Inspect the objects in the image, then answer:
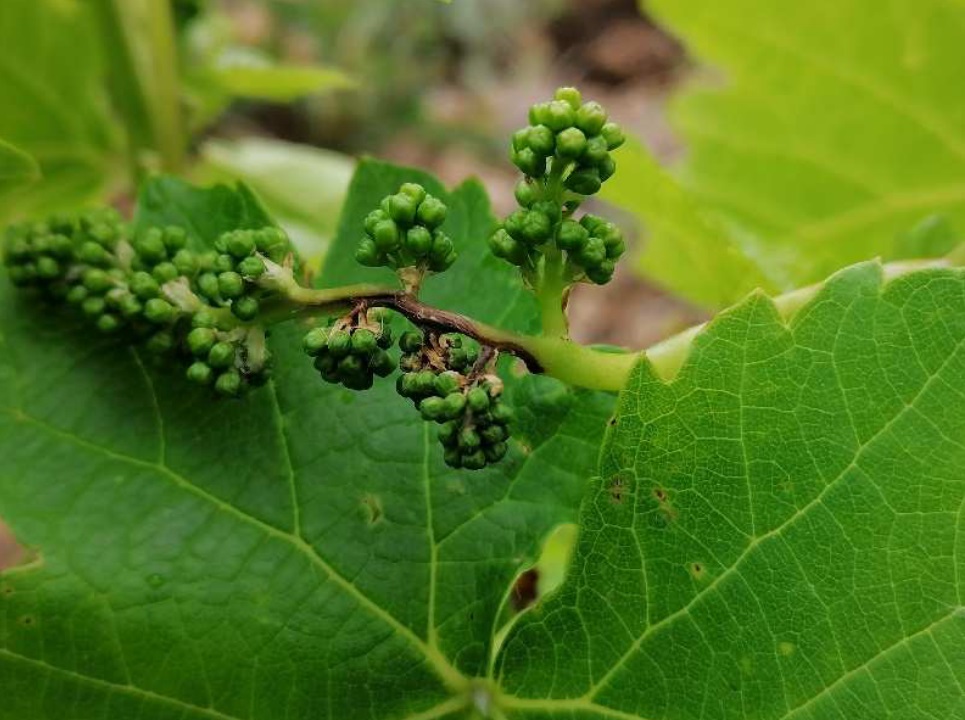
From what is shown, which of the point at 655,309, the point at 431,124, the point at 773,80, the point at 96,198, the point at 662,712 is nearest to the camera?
the point at 662,712

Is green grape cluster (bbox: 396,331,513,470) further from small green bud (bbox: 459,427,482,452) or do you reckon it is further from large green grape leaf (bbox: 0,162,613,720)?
large green grape leaf (bbox: 0,162,613,720)

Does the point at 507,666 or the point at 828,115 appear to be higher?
the point at 828,115

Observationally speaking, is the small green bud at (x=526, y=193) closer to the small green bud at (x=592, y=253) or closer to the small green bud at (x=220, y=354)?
the small green bud at (x=592, y=253)

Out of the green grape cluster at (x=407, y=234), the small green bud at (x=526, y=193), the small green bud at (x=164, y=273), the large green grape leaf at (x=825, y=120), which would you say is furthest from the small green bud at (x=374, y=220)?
the large green grape leaf at (x=825, y=120)

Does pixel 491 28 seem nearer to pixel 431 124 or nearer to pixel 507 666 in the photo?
pixel 431 124

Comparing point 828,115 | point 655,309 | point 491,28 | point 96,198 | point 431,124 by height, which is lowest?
point 96,198

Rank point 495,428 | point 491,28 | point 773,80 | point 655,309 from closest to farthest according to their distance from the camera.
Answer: point 495,428 → point 773,80 → point 655,309 → point 491,28

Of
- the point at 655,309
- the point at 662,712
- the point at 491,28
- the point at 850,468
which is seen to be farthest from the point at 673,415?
the point at 491,28
